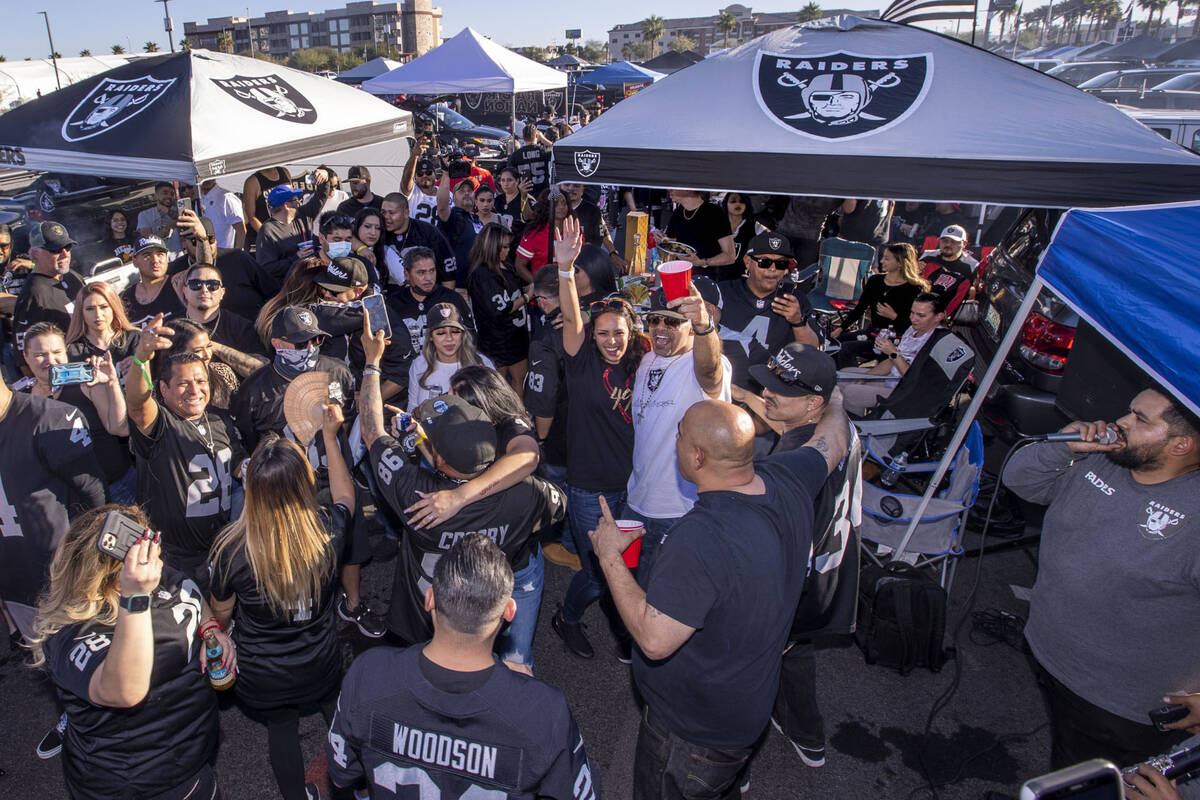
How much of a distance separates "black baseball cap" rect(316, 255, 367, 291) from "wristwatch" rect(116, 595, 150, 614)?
2861mm

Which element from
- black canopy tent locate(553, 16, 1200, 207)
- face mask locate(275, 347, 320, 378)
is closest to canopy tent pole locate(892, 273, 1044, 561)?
black canopy tent locate(553, 16, 1200, 207)

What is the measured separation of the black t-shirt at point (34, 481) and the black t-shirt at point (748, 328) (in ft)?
11.5

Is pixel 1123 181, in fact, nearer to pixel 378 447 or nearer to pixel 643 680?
pixel 643 680

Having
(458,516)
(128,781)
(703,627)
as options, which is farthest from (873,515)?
(128,781)

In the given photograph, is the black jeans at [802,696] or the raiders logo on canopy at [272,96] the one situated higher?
the raiders logo on canopy at [272,96]

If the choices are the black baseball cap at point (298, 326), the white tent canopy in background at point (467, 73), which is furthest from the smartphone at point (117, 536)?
the white tent canopy in background at point (467, 73)

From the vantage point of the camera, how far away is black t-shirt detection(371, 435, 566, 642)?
9.39ft

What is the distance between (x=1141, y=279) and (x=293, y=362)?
388cm

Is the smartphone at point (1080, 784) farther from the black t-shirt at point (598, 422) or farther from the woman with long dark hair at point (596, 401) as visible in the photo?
the black t-shirt at point (598, 422)

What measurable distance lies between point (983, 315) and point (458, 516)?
5.30 m

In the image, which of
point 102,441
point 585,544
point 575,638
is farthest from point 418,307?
point 575,638

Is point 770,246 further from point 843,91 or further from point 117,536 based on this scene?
point 117,536

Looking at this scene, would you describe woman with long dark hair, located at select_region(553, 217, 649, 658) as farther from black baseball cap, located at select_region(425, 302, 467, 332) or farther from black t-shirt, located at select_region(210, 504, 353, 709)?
black t-shirt, located at select_region(210, 504, 353, 709)

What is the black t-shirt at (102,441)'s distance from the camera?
3.96 m
